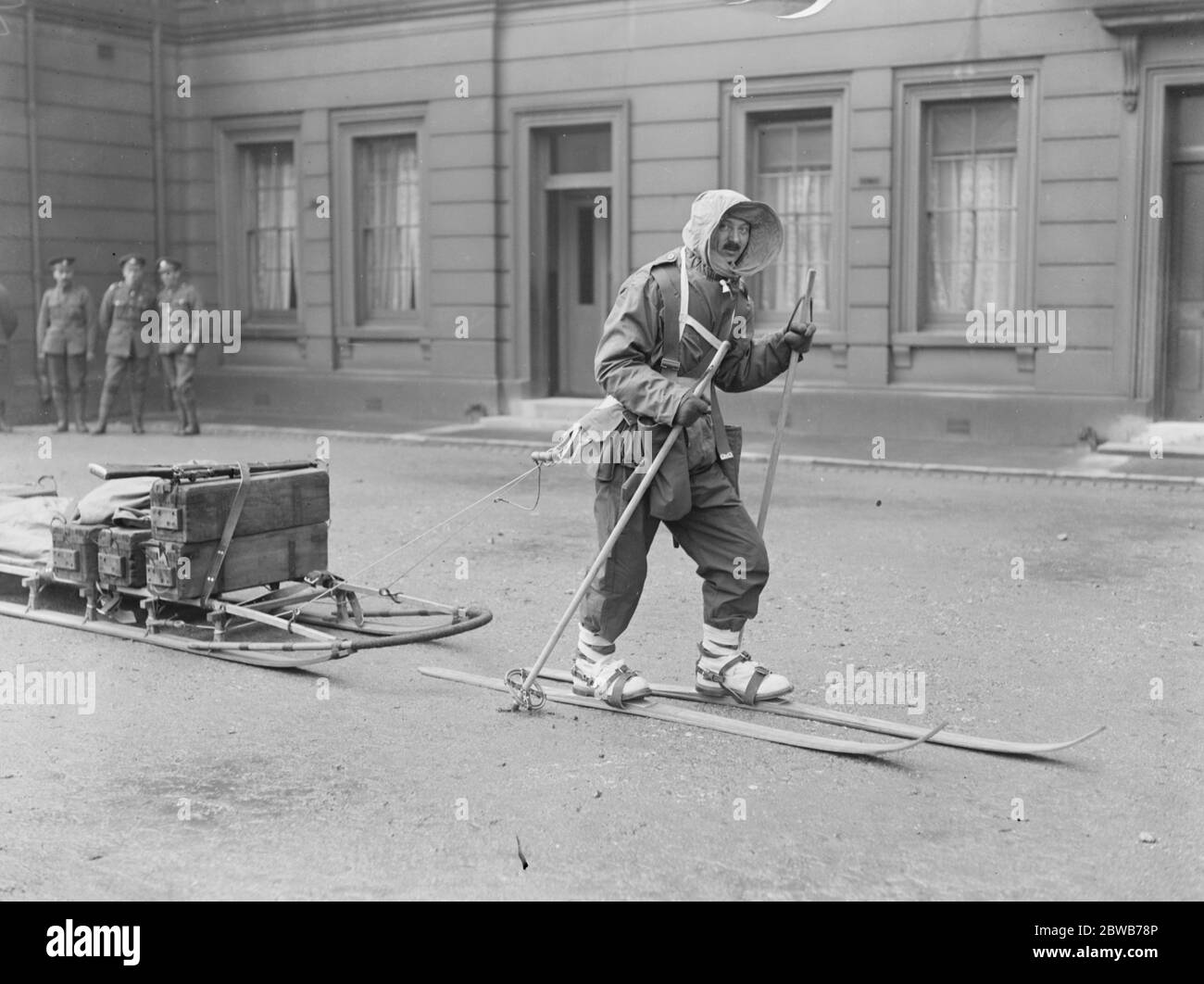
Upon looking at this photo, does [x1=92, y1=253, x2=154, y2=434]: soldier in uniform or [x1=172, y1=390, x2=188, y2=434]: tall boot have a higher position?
[x1=92, y1=253, x2=154, y2=434]: soldier in uniform

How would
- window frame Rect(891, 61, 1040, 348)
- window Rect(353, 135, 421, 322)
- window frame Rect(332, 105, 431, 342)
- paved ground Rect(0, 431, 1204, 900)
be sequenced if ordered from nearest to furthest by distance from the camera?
paved ground Rect(0, 431, 1204, 900) < window frame Rect(891, 61, 1040, 348) < window frame Rect(332, 105, 431, 342) < window Rect(353, 135, 421, 322)

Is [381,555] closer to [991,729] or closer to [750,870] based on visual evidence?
[991,729]

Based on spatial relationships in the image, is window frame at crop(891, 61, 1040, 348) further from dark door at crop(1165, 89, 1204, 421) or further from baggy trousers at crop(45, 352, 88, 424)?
baggy trousers at crop(45, 352, 88, 424)

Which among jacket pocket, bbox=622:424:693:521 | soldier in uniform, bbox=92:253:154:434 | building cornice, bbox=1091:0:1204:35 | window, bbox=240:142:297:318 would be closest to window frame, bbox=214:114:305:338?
window, bbox=240:142:297:318

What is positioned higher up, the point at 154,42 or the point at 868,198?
the point at 154,42

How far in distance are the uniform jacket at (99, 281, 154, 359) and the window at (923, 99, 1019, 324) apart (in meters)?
9.20

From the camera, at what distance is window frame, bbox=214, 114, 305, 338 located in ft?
68.6

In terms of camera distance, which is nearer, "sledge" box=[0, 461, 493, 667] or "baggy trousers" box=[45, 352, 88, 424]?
"sledge" box=[0, 461, 493, 667]

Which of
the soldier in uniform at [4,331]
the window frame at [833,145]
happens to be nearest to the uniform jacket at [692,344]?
the window frame at [833,145]

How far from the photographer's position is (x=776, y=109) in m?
17.2

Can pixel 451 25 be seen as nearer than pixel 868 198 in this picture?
No

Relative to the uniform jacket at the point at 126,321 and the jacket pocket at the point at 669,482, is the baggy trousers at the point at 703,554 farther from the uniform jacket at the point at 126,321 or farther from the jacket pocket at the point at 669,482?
the uniform jacket at the point at 126,321

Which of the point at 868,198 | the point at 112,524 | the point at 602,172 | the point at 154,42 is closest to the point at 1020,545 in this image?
the point at 112,524

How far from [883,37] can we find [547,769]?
41.4ft
